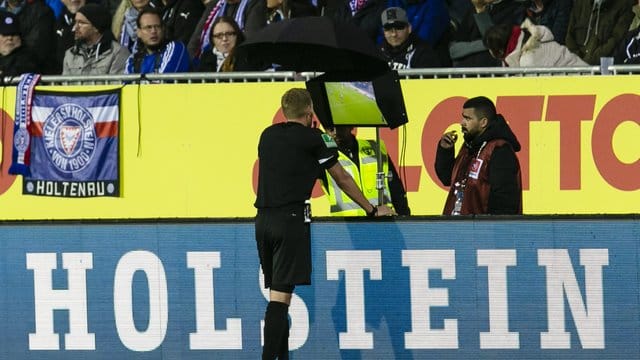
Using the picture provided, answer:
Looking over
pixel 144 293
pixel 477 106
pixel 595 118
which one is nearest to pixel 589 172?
pixel 595 118

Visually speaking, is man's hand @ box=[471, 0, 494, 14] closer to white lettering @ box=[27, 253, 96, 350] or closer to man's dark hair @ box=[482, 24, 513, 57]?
man's dark hair @ box=[482, 24, 513, 57]

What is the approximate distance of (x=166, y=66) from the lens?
14609 millimetres

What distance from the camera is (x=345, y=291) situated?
1016 centimetres

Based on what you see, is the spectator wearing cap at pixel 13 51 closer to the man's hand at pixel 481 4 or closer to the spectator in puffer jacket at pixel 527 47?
the man's hand at pixel 481 4

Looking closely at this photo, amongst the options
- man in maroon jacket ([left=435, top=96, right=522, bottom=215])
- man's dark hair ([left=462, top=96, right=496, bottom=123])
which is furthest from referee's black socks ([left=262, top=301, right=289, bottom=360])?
man's dark hair ([left=462, top=96, right=496, bottom=123])

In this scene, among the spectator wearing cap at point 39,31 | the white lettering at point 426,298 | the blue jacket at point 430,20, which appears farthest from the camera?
the spectator wearing cap at point 39,31

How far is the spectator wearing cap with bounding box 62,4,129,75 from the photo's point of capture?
→ 14938mm

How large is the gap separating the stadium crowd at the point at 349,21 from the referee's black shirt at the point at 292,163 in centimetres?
445

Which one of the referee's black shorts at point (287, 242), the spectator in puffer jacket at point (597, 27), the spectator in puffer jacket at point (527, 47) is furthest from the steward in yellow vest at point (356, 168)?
the spectator in puffer jacket at point (597, 27)

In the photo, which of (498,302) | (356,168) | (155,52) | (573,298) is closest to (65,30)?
(155,52)

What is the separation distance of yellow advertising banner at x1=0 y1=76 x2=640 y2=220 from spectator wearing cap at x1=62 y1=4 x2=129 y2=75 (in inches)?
28.6

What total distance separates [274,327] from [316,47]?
230cm

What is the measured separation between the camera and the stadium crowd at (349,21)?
1395 cm

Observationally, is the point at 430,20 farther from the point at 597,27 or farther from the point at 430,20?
the point at 597,27
